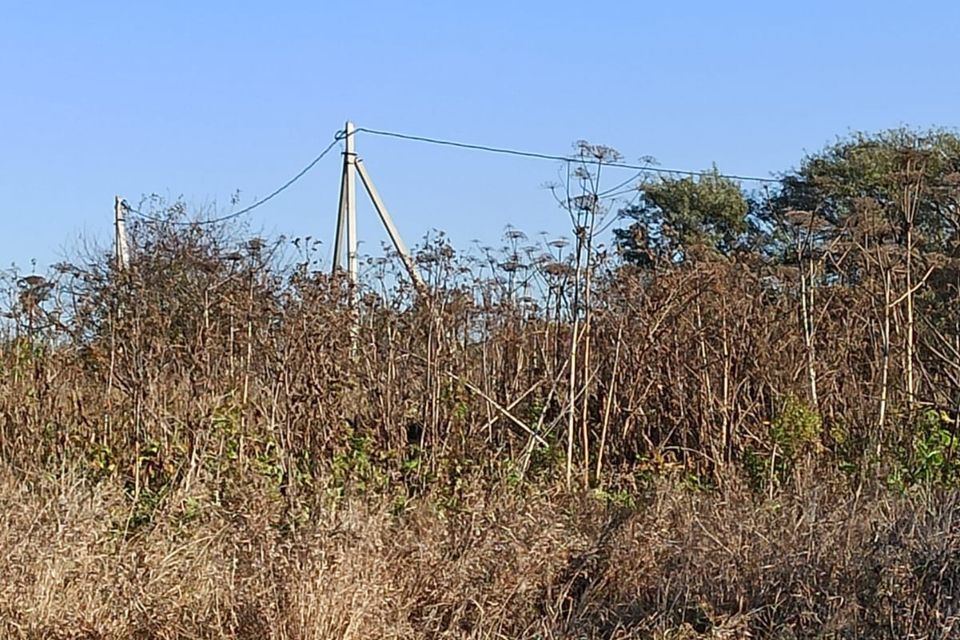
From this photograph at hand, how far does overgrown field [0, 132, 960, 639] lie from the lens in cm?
536

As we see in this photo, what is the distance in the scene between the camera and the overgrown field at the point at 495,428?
5363 mm

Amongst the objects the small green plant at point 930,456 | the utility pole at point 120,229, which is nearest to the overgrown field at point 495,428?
the small green plant at point 930,456

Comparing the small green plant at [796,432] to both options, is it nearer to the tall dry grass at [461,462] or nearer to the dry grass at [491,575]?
the tall dry grass at [461,462]

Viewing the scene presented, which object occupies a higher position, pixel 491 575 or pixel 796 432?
pixel 796 432

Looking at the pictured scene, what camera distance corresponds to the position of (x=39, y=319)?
28.4 ft

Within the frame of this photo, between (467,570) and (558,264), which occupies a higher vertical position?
(558,264)

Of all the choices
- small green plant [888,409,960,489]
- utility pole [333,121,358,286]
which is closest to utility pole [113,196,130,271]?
utility pole [333,121,358,286]

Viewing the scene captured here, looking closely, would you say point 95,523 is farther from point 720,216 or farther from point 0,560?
point 720,216

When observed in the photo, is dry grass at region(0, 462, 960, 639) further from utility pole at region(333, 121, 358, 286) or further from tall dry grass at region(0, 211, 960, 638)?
utility pole at region(333, 121, 358, 286)

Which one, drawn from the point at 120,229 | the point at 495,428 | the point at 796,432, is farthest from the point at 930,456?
the point at 120,229

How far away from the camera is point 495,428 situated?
828 cm

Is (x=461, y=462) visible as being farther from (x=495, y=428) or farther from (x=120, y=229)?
(x=120, y=229)

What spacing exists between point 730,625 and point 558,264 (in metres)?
4.16

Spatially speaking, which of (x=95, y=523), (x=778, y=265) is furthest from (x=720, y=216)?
(x=95, y=523)
